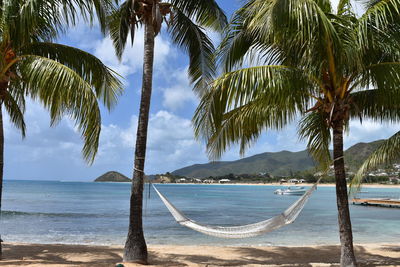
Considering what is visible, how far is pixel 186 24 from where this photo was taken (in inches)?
235

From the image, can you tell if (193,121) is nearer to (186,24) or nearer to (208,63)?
(208,63)

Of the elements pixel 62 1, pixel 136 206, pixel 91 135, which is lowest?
pixel 136 206

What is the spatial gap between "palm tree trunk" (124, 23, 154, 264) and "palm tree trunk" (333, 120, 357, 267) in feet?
7.77

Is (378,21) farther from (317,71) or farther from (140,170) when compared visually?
(140,170)

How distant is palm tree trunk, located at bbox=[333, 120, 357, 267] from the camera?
4.50 meters

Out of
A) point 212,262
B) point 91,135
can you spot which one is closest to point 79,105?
point 91,135

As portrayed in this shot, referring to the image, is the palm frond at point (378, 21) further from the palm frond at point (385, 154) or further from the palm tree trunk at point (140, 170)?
the palm tree trunk at point (140, 170)

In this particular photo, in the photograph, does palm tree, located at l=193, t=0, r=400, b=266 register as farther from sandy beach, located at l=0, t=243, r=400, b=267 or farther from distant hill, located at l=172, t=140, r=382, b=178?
distant hill, located at l=172, t=140, r=382, b=178

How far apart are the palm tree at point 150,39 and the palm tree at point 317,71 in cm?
78

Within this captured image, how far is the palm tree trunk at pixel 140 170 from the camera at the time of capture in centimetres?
482

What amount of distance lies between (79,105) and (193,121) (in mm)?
1403

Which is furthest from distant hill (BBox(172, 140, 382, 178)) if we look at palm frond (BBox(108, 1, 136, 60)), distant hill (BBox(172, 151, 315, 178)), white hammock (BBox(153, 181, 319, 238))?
white hammock (BBox(153, 181, 319, 238))

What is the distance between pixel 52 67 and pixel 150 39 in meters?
1.32

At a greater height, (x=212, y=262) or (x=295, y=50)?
(x=295, y=50)
